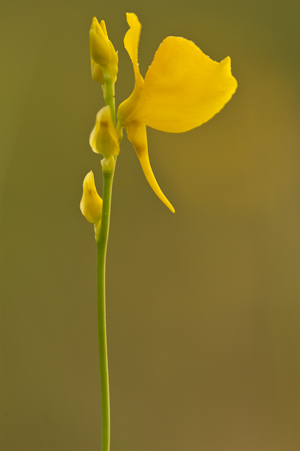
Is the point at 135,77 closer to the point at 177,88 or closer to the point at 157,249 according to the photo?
the point at 177,88

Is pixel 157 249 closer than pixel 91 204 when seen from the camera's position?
No

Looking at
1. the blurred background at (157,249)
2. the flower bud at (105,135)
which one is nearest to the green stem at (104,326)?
the flower bud at (105,135)

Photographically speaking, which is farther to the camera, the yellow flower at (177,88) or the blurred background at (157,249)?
the blurred background at (157,249)

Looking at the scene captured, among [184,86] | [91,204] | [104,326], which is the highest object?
[184,86]

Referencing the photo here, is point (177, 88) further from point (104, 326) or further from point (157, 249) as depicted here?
point (157, 249)

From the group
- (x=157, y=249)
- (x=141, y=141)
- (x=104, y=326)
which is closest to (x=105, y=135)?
(x=141, y=141)

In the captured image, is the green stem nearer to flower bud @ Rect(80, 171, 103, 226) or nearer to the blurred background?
flower bud @ Rect(80, 171, 103, 226)

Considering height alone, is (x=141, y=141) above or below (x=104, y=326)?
above

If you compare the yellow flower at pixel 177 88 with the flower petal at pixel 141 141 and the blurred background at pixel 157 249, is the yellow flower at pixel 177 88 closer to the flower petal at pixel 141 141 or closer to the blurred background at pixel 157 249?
the flower petal at pixel 141 141
